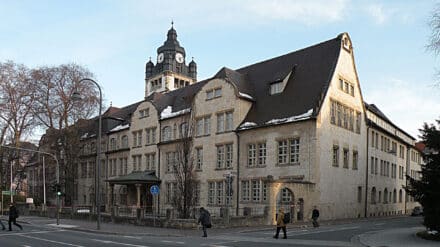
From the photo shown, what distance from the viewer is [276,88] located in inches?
1586

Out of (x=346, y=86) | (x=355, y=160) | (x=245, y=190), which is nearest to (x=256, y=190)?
(x=245, y=190)

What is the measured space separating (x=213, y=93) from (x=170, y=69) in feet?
166

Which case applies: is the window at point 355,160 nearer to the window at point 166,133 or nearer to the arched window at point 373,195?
the arched window at point 373,195

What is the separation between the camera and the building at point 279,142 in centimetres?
3519

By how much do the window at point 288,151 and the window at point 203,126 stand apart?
29.6 feet

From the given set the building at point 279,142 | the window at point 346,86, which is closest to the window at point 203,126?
the building at point 279,142

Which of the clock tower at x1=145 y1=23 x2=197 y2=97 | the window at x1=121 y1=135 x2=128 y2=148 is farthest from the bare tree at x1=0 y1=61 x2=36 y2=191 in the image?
the clock tower at x1=145 y1=23 x2=197 y2=97

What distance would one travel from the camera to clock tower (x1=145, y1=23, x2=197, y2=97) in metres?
92.6

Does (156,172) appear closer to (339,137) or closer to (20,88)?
(20,88)

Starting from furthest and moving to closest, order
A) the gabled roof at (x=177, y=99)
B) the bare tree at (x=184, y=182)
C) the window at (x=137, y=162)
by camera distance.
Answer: the window at (x=137, y=162), the gabled roof at (x=177, y=99), the bare tree at (x=184, y=182)

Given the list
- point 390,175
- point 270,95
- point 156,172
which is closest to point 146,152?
point 156,172

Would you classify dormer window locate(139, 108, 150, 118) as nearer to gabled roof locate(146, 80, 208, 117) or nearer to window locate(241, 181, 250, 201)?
gabled roof locate(146, 80, 208, 117)

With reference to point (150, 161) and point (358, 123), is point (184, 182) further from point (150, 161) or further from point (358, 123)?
point (150, 161)

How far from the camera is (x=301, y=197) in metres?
33.3
